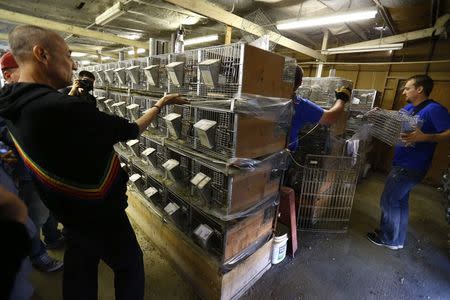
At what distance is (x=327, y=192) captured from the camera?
2.59 m

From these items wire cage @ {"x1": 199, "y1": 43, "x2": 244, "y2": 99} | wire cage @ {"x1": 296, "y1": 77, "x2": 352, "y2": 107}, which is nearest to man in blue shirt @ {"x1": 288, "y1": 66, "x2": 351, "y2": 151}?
wire cage @ {"x1": 199, "y1": 43, "x2": 244, "y2": 99}

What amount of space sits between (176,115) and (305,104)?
43.1 inches

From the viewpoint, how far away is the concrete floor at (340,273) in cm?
191

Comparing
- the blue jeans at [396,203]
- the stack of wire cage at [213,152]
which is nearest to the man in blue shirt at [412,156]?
the blue jeans at [396,203]

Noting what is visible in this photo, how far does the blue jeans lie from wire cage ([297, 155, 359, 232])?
1.06 ft

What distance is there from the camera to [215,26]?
14.2ft

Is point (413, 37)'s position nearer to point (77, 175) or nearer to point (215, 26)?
point (215, 26)

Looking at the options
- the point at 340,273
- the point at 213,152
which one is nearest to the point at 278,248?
the point at 340,273

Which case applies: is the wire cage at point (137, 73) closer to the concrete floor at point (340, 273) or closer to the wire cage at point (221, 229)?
the wire cage at point (221, 229)

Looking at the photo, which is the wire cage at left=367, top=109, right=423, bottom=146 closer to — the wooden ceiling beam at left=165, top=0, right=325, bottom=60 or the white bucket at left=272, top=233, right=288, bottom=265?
the white bucket at left=272, top=233, right=288, bottom=265

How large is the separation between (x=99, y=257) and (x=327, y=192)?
2.24 m

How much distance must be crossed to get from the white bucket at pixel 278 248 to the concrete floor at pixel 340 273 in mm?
86

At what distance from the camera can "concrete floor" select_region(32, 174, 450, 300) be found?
6.28ft

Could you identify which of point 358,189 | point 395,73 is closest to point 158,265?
point 358,189
